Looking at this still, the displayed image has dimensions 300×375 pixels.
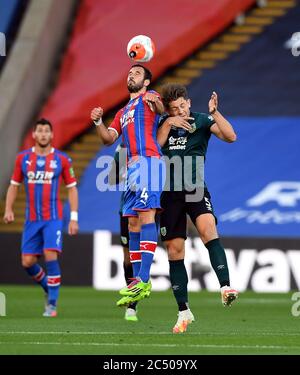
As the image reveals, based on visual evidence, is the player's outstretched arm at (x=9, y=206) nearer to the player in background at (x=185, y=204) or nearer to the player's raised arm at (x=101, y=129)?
the player's raised arm at (x=101, y=129)

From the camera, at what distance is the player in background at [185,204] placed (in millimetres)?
9977

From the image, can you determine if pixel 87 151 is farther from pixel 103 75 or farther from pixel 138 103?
pixel 138 103

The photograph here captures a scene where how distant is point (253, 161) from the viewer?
20766 mm

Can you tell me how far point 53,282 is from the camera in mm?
12797

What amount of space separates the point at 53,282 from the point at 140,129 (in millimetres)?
2722

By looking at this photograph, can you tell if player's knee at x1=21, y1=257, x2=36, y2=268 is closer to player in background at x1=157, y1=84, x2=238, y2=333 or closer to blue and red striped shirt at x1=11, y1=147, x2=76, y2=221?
blue and red striped shirt at x1=11, y1=147, x2=76, y2=221

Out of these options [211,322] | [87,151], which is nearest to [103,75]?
[87,151]

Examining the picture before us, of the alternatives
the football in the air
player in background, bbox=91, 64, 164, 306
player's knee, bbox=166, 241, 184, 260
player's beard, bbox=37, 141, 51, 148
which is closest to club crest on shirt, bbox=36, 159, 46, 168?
player's beard, bbox=37, 141, 51, 148

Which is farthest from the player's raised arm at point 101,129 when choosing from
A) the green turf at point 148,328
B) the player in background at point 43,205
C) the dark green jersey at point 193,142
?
the player in background at point 43,205

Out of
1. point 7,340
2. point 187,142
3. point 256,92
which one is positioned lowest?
point 7,340

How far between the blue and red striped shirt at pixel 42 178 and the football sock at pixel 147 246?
8.97 ft

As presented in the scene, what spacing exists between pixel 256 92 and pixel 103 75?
2.79m

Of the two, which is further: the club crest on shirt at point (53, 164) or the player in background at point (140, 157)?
the club crest on shirt at point (53, 164)

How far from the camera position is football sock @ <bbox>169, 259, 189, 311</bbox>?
32.8ft
